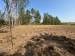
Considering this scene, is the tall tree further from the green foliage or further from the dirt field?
the dirt field

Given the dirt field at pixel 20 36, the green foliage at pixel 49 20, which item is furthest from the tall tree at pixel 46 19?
the dirt field at pixel 20 36

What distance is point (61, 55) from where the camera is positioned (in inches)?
281

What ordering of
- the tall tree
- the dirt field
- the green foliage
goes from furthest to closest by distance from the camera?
the tall tree
the green foliage
the dirt field

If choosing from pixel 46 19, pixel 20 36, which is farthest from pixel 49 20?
pixel 20 36

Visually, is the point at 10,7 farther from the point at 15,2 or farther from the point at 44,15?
the point at 44,15

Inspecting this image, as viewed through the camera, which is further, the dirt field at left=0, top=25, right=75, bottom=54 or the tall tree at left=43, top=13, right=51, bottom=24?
the tall tree at left=43, top=13, right=51, bottom=24

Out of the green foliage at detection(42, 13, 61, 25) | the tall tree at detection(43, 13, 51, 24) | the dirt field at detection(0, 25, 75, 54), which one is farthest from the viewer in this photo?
the tall tree at detection(43, 13, 51, 24)

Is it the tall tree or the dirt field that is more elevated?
the tall tree

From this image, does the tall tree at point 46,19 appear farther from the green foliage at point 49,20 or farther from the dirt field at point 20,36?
the dirt field at point 20,36

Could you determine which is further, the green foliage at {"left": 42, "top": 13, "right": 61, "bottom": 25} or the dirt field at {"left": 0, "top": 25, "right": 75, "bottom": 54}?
the green foliage at {"left": 42, "top": 13, "right": 61, "bottom": 25}

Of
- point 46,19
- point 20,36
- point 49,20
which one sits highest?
point 46,19

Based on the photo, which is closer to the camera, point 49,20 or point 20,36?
point 20,36

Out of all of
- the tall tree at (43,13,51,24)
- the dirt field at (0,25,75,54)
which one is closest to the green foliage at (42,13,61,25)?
the tall tree at (43,13,51,24)

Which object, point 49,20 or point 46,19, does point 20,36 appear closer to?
point 49,20
